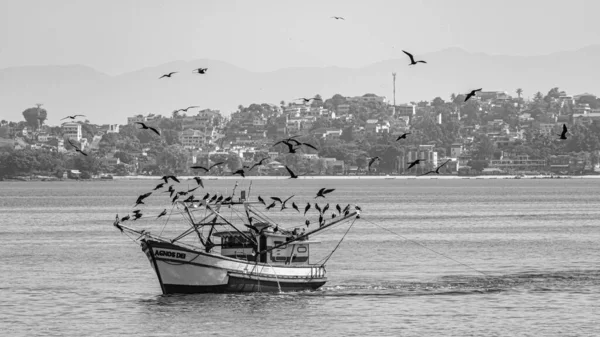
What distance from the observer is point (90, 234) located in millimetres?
92875

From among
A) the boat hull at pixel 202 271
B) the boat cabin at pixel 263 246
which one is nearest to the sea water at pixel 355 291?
the boat hull at pixel 202 271

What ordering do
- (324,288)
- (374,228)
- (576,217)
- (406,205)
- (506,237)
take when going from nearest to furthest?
1. (324,288)
2. (506,237)
3. (374,228)
4. (576,217)
5. (406,205)

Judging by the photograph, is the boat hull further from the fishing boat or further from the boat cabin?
the boat cabin

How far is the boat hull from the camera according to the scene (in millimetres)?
51594

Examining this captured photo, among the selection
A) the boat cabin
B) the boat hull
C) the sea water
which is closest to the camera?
the sea water

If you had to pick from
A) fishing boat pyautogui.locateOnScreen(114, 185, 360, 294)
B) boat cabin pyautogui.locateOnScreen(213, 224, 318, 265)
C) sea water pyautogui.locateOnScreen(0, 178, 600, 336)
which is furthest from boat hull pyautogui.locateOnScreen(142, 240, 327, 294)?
boat cabin pyautogui.locateOnScreen(213, 224, 318, 265)

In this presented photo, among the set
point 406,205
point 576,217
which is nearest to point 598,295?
point 576,217

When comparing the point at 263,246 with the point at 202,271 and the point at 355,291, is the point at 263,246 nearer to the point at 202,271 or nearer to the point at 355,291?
the point at 202,271

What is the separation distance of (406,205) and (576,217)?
37.3 metres

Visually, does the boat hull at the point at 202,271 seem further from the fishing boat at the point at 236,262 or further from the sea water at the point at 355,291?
the sea water at the point at 355,291

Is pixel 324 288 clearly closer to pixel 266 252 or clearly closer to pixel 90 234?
pixel 266 252

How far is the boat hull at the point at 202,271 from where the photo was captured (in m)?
51.6

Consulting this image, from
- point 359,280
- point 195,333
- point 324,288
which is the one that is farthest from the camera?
point 359,280

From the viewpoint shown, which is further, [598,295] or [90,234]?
[90,234]
